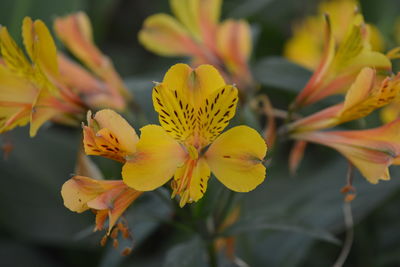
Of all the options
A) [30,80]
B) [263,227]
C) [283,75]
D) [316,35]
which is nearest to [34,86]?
[30,80]

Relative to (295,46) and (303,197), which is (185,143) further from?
(295,46)

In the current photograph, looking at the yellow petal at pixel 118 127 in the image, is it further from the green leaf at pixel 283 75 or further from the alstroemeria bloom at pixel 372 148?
the green leaf at pixel 283 75

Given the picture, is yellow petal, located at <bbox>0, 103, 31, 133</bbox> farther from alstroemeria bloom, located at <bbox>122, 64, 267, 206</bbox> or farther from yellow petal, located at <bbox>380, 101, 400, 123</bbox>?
yellow petal, located at <bbox>380, 101, 400, 123</bbox>

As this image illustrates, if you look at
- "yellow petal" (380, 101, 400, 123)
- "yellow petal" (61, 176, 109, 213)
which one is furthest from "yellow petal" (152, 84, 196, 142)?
"yellow petal" (380, 101, 400, 123)

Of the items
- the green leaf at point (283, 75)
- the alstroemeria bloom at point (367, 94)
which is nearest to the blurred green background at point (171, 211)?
the green leaf at point (283, 75)

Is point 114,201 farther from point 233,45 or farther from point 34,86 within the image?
point 233,45

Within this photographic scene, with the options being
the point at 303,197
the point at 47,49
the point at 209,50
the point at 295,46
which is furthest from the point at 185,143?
the point at 295,46
